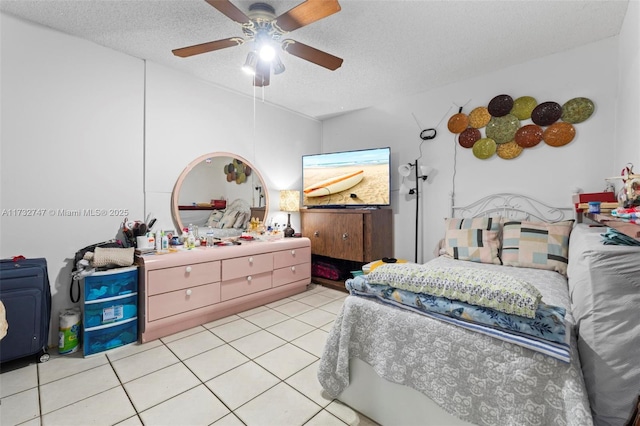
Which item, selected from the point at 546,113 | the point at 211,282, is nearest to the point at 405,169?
the point at 546,113

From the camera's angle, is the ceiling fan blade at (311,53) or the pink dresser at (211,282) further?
the pink dresser at (211,282)

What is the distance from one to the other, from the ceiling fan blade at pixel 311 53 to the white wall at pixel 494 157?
1.80 metres

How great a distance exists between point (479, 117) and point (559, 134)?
2.43ft

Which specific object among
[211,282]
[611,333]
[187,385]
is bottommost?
[187,385]

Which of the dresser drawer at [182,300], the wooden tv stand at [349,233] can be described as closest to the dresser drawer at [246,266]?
the dresser drawer at [182,300]

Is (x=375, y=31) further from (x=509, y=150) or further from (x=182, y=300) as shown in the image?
(x=182, y=300)

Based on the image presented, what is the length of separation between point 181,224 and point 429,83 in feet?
10.7

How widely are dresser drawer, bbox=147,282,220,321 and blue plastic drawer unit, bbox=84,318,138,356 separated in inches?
6.8

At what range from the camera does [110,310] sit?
211 cm

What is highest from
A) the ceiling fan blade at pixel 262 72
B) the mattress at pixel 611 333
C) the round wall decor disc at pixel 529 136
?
the ceiling fan blade at pixel 262 72

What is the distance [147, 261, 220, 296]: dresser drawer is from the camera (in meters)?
2.26

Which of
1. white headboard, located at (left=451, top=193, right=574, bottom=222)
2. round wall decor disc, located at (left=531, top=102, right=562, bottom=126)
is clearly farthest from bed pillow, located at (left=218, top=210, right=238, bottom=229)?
round wall decor disc, located at (left=531, top=102, right=562, bottom=126)

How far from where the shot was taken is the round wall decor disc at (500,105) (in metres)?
2.82

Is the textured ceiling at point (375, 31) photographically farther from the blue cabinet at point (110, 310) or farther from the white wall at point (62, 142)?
the blue cabinet at point (110, 310)
